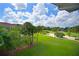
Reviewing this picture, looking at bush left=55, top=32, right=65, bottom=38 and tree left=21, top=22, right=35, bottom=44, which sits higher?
tree left=21, top=22, right=35, bottom=44


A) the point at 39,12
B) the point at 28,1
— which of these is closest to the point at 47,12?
the point at 39,12

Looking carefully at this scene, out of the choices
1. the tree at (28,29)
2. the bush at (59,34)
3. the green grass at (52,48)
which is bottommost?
the green grass at (52,48)

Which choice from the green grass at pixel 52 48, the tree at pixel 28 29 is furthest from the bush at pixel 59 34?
the tree at pixel 28 29

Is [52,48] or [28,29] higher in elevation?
[28,29]

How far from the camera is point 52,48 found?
1.38 metres

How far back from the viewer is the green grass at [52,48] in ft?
4.49

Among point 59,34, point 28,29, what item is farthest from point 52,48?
point 28,29

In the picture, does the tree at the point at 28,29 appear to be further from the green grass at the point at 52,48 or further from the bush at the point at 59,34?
the bush at the point at 59,34

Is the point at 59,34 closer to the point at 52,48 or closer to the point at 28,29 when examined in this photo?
the point at 52,48

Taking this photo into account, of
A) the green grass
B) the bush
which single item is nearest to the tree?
the green grass

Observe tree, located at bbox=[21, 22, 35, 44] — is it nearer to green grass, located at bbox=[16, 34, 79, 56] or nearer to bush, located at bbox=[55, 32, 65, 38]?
green grass, located at bbox=[16, 34, 79, 56]

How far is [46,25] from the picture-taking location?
1.39m

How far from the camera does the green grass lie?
1367 millimetres

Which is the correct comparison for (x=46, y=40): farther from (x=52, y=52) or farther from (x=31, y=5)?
(x=31, y=5)
